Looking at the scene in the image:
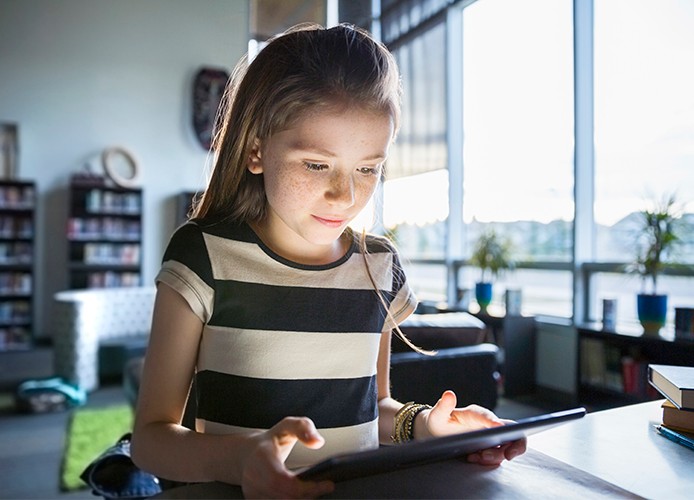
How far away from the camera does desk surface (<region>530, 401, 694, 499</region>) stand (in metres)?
0.53

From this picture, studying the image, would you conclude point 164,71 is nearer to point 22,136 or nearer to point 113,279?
point 22,136

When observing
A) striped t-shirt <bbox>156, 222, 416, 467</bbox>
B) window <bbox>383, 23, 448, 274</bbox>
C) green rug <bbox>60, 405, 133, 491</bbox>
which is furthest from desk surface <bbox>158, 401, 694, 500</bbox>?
green rug <bbox>60, 405, 133, 491</bbox>

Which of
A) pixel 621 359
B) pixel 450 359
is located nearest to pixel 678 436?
pixel 450 359

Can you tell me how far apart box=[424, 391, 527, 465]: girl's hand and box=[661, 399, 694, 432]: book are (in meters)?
0.30

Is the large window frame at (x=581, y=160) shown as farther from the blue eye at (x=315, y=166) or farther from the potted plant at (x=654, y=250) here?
the blue eye at (x=315, y=166)

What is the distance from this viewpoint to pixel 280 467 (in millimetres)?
380

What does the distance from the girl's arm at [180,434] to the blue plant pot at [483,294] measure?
3.39 metres

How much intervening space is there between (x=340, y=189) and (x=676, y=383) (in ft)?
1.60

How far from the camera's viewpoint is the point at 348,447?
621mm

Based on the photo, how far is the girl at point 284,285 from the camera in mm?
542

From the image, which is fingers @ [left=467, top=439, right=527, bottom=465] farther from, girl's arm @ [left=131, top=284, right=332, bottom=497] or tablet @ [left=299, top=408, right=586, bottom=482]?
girl's arm @ [left=131, top=284, right=332, bottom=497]

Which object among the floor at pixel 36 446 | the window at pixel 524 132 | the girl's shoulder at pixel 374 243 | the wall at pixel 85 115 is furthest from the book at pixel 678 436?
the wall at pixel 85 115

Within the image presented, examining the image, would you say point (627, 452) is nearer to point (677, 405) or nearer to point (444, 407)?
point (677, 405)

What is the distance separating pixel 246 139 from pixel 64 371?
3.60 metres
